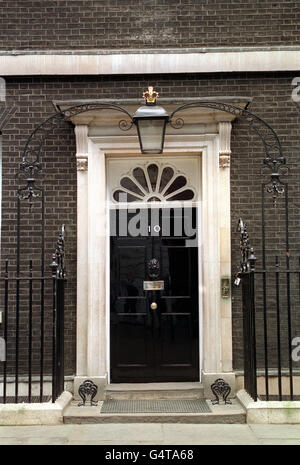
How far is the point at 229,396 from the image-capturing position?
742cm

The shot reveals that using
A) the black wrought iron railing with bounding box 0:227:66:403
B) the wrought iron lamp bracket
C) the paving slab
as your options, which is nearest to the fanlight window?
the wrought iron lamp bracket

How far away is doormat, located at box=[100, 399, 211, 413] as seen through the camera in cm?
683

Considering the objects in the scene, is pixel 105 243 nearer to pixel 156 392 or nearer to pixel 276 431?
pixel 156 392

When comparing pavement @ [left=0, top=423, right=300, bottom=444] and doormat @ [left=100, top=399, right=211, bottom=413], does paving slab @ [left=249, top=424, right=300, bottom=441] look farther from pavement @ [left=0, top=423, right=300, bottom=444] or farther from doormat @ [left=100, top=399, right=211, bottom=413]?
doormat @ [left=100, top=399, right=211, bottom=413]

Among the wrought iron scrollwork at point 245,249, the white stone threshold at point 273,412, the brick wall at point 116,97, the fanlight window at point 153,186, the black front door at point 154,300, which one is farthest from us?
the fanlight window at point 153,186

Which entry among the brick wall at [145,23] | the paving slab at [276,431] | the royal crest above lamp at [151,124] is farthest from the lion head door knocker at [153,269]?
the brick wall at [145,23]

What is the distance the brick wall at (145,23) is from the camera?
796 centimetres

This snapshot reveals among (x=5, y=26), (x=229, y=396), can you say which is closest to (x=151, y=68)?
(x=5, y=26)

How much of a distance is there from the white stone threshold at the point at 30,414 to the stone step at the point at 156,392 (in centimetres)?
115

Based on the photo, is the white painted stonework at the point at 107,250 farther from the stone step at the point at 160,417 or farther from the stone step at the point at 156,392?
the stone step at the point at 160,417

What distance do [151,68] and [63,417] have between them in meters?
4.58

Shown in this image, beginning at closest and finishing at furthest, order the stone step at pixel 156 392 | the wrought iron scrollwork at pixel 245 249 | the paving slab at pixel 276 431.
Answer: the paving slab at pixel 276 431
the wrought iron scrollwork at pixel 245 249
the stone step at pixel 156 392

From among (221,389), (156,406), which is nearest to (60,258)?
(156,406)

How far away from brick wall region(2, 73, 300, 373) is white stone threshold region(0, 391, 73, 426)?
4.76ft
